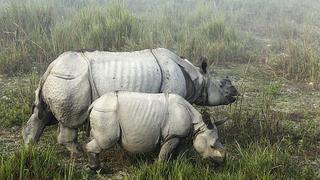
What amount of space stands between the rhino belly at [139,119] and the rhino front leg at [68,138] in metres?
0.70

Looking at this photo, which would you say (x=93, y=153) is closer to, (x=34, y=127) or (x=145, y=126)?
(x=145, y=126)

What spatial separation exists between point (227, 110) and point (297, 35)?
6.34 meters

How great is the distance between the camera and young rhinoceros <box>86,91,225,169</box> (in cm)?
445

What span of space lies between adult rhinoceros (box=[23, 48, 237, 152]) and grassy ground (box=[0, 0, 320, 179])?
0.32 meters

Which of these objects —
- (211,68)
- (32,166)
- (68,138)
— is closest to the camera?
(32,166)

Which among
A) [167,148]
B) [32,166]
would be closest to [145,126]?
[167,148]

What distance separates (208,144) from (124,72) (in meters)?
1.18

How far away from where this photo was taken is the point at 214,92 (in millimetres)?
5840

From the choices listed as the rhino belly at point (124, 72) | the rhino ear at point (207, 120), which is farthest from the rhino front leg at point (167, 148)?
the rhino belly at point (124, 72)

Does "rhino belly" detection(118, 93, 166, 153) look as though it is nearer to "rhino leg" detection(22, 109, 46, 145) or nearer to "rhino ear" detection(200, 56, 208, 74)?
"rhino leg" detection(22, 109, 46, 145)

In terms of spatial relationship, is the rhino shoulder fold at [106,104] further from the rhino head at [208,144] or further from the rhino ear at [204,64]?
the rhino ear at [204,64]

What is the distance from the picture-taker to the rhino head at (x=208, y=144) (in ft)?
14.8

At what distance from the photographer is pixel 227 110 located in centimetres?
664

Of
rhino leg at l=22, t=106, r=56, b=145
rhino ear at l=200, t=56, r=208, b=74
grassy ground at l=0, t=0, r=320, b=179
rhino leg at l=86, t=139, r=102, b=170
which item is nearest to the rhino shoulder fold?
rhino leg at l=86, t=139, r=102, b=170
